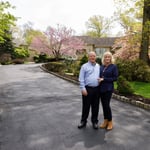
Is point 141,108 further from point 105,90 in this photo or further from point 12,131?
point 12,131

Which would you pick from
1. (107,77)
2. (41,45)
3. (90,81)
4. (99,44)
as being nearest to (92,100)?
(90,81)

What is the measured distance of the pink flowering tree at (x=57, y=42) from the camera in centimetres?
3003

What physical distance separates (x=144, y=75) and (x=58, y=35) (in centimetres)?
2054

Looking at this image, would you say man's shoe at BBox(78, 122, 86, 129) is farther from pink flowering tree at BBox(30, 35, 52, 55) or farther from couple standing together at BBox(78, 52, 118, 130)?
pink flowering tree at BBox(30, 35, 52, 55)

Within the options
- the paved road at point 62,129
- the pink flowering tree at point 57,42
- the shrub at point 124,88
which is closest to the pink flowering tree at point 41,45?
the pink flowering tree at point 57,42

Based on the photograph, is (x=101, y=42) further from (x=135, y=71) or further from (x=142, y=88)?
(x=142, y=88)

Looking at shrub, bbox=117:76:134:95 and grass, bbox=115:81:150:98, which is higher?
shrub, bbox=117:76:134:95

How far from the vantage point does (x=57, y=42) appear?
30.0m

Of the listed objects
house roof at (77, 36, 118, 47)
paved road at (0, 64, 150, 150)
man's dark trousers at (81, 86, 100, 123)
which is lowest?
paved road at (0, 64, 150, 150)

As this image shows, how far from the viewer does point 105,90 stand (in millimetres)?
4918

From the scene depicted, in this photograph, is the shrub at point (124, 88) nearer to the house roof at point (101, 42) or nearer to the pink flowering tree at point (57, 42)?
the pink flowering tree at point (57, 42)

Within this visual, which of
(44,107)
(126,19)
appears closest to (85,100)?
(44,107)

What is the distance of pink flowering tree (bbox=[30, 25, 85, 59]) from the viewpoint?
98.5 feet

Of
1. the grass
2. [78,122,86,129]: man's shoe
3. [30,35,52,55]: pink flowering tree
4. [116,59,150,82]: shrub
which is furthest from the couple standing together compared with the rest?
[30,35,52,55]: pink flowering tree
